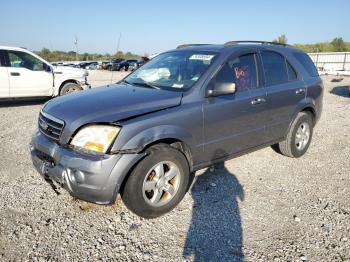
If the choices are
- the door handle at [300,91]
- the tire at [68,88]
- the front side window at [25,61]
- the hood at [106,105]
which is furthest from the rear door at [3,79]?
the door handle at [300,91]

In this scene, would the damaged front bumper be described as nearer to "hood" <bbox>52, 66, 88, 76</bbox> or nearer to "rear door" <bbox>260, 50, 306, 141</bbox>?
"rear door" <bbox>260, 50, 306, 141</bbox>

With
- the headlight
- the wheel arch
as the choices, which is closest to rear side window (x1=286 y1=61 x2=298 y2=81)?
the wheel arch

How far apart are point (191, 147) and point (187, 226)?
2.82 feet

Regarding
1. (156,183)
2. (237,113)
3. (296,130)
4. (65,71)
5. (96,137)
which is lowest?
(156,183)

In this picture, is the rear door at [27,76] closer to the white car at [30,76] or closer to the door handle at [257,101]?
the white car at [30,76]

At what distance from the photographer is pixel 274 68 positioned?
4598 mm

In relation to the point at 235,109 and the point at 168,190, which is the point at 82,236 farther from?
the point at 235,109

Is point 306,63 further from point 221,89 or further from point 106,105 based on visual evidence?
point 106,105

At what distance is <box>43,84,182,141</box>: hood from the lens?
3025 mm

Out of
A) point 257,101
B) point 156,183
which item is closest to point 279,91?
point 257,101

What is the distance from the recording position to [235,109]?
12.7ft

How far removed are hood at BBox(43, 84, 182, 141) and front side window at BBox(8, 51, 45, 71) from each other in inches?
247

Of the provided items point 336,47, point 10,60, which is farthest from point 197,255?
point 336,47

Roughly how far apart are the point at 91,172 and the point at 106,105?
76 centimetres
